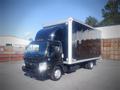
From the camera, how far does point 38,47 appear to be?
625 cm

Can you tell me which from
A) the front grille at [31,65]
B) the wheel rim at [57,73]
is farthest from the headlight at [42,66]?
the wheel rim at [57,73]

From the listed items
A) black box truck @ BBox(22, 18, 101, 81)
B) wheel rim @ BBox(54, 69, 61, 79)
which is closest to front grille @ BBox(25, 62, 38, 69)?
black box truck @ BBox(22, 18, 101, 81)

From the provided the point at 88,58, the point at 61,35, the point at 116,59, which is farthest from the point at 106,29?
the point at 61,35

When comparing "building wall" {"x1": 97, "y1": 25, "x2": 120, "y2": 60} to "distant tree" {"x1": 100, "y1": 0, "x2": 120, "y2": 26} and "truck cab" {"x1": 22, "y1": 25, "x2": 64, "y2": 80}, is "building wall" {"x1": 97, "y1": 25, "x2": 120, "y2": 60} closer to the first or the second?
"distant tree" {"x1": 100, "y1": 0, "x2": 120, "y2": 26}

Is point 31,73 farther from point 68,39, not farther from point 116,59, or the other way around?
point 116,59

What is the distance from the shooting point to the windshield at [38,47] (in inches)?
237

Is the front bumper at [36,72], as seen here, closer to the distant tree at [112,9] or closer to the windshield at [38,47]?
the windshield at [38,47]

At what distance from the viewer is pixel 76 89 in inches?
199

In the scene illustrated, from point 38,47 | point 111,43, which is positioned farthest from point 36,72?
point 111,43

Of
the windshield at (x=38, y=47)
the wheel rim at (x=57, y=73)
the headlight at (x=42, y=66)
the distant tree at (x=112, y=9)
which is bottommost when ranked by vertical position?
the wheel rim at (x=57, y=73)

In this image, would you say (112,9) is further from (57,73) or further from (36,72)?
(36,72)

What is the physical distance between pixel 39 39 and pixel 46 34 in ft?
1.48

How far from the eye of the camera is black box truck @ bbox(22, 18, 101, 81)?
5855 millimetres

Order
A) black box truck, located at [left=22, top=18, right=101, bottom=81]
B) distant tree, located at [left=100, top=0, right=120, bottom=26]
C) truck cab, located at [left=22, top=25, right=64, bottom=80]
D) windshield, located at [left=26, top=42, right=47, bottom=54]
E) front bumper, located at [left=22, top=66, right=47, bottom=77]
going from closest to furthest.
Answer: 1. front bumper, located at [left=22, top=66, right=47, bottom=77]
2. truck cab, located at [left=22, top=25, right=64, bottom=80]
3. black box truck, located at [left=22, top=18, right=101, bottom=81]
4. windshield, located at [left=26, top=42, right=47, bottom=54]
5. distant tree, located at [left=100, top=0, right=120, bottom=26]
